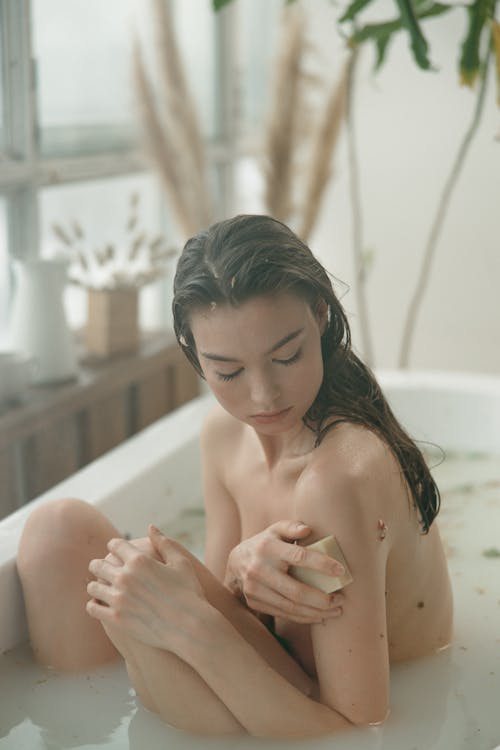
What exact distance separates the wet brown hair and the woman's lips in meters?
0.09

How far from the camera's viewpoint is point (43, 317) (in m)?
2.73

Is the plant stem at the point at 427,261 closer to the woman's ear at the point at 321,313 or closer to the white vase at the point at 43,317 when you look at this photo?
the white vase at the point at 43,317

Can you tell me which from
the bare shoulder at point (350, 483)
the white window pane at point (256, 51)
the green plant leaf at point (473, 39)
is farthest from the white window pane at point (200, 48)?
the bare shoulder at point (350, 483)

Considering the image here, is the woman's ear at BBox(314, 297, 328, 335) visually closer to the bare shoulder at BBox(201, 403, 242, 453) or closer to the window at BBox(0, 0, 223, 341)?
the bare shoulder at BBox(201, 403, 242, 453)

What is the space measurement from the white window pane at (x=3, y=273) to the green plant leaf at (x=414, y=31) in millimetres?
1201

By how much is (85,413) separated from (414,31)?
1241mm

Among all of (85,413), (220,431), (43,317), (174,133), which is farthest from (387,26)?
(220,431)

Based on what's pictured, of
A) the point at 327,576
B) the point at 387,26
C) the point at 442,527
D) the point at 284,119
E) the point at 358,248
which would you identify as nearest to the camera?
the point at 327,576

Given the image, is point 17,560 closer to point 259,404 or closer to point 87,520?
point 87,520

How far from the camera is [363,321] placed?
407 cm

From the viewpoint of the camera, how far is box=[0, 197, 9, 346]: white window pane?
120 inches

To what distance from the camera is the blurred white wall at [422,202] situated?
3.95 m

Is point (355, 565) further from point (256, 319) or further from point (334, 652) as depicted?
point (256, 319)

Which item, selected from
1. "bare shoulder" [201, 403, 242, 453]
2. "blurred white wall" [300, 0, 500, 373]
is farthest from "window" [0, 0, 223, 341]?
"bare shoulder" [201, 403, 242, 453]
